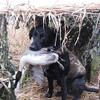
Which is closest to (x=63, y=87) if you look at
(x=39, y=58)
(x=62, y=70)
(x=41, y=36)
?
(x=62, y=70)

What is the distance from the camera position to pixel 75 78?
5535 millimetres

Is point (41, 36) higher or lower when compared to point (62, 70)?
higher

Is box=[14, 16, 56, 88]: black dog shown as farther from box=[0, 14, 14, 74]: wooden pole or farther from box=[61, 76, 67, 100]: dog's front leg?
box=[61, 76, 67, 100]: dog's front leg

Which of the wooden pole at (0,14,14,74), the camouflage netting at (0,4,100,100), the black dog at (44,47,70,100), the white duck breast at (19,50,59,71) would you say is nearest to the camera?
the camouflage netting at (0,4,100,100)

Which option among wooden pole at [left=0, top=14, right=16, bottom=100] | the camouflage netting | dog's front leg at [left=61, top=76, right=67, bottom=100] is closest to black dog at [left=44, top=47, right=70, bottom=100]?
dog's front leg at [left=61, top=76, right=67, bottom=100]

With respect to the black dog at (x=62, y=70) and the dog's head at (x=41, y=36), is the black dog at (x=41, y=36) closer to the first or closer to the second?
the dog's head at (x=41, y=36)

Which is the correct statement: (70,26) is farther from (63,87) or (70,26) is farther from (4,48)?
(4,48)

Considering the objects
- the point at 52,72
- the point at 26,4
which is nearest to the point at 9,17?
the point at 26,4

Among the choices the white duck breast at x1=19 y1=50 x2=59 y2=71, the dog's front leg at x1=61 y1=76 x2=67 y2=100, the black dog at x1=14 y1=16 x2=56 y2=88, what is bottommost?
the dog's front leg at x1=61 y1=76 x2=67 y2=100

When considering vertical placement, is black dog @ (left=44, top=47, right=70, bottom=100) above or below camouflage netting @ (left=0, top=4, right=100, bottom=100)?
below

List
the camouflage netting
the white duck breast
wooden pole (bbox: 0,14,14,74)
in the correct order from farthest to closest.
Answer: wooden pole (bbox: 0,14,14,74) < the white duck breast < the camouflage netting

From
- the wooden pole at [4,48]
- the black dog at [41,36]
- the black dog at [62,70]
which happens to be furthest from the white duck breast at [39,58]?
the wooden pole at [4,48]

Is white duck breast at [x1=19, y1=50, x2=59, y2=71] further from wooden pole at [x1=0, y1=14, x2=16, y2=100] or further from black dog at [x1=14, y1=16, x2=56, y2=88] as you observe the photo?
wooden pole at [x1=0, y1=14, x2=16, y2=100]

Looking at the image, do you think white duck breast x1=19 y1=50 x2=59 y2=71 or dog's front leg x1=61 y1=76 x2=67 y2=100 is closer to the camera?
white duck breast x1=19 y1=50 x2=59 y2=71
